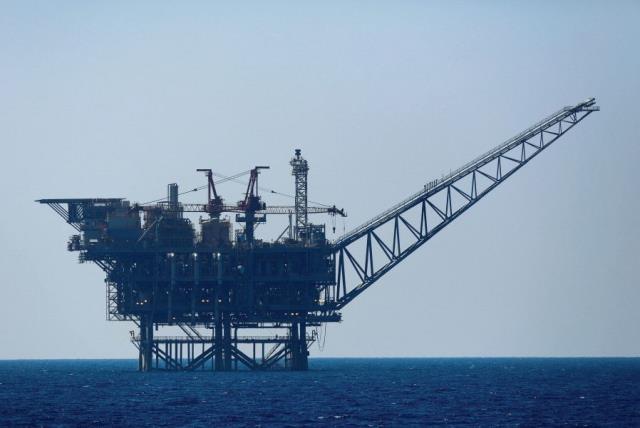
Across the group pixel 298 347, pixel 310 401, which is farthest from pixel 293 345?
pixel 310 401

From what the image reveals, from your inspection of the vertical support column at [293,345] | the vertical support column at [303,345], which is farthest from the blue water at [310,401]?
the vertical support column at [303,345]

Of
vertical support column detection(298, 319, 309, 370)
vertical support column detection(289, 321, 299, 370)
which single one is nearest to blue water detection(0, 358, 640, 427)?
vertical support column detection(289, 321, 299, 370)

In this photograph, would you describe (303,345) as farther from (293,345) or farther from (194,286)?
(194,286)

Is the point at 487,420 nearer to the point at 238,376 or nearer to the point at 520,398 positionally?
the point at 520,398

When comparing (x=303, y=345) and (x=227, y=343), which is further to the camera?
(x=303, y=345)

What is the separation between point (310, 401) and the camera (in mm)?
110500

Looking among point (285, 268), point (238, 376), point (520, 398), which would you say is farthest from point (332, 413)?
point (238, 376)

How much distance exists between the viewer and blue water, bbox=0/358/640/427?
9394cm

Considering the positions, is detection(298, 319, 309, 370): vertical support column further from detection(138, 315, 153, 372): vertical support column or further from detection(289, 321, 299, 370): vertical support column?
detection(138, 315, 153, 372): vertical support column

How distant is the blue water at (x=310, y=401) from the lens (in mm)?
93938

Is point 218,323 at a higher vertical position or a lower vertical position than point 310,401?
higher

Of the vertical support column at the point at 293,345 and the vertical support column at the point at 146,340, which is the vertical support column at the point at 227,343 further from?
the vertical support column at the point at 146,340

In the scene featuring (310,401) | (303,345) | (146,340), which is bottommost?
(310,401)

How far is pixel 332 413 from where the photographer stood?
98500 millimetres
